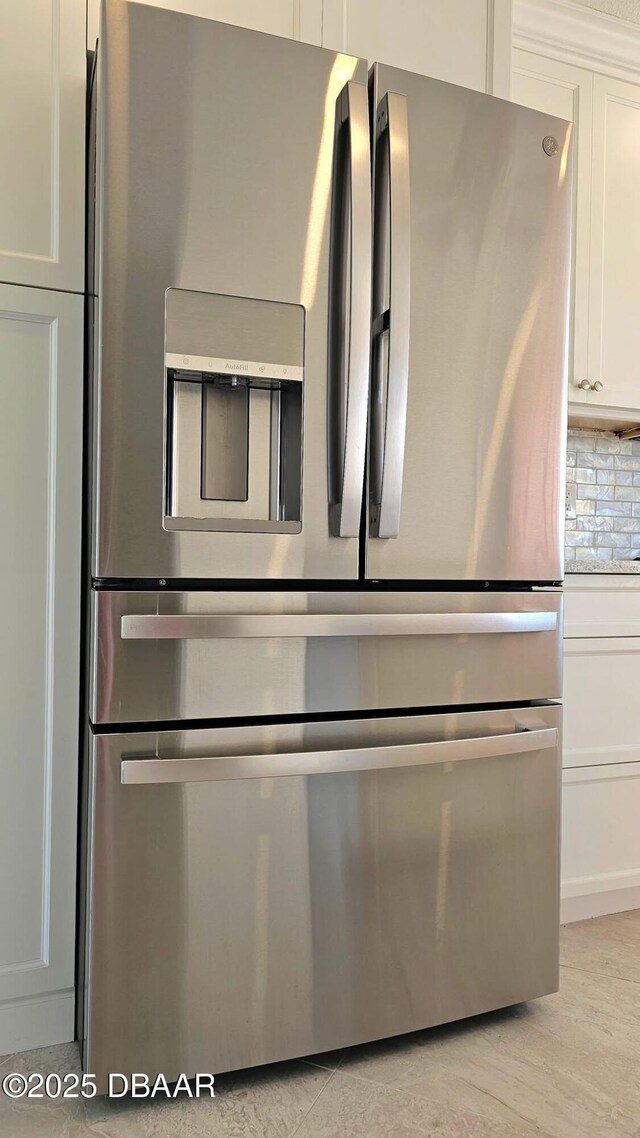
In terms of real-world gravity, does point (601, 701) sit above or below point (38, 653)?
below

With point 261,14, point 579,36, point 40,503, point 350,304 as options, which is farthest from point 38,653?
point 579,36

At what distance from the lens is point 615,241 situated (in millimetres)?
2641

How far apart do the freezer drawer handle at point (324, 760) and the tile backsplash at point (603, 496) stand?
1400mm

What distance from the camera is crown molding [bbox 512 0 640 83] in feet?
8.14

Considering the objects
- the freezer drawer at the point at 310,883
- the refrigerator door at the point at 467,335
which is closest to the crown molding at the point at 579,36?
the refrigerator door at the point at 467,335

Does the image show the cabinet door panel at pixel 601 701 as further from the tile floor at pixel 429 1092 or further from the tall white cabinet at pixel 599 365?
the tile floor at pixel 429 1092

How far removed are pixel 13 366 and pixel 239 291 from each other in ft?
1.47

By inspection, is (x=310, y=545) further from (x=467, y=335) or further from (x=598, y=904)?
(x=598, y=904)

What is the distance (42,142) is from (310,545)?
89 centimetres

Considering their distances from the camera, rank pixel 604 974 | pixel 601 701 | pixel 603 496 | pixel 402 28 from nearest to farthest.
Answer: pixel 402 28
pixel 604 974
pixel 601 701
pixel 603 496

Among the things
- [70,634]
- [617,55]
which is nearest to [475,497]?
[70,634]

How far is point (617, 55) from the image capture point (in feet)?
8.52

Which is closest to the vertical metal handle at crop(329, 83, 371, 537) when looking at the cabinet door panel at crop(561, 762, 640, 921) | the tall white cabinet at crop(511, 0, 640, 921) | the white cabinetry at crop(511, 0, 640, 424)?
the tall white cabinet at crop(511, 0, 640, 921)

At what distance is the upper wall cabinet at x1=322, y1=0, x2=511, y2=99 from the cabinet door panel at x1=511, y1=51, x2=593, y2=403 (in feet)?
2.21
